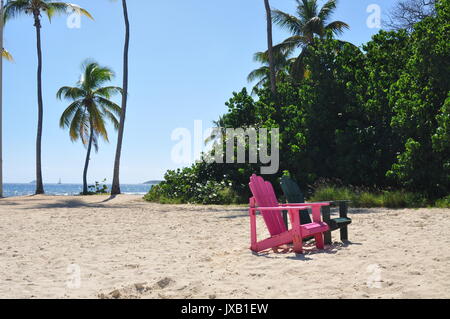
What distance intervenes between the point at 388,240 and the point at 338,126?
30.7ft

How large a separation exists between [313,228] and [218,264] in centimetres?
131

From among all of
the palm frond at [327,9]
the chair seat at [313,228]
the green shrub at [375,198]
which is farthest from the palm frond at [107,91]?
the chair seat at [313,228]

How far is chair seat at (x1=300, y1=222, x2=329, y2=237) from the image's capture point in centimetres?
607

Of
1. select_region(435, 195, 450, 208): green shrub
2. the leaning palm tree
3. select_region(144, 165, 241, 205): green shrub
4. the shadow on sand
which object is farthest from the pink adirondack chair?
the leaning palm tree

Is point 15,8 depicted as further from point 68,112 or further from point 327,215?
point 327,215

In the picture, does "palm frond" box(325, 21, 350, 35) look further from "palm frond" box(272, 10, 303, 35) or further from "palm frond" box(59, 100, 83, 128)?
"palm frond" box(59, 100, 83, 128)

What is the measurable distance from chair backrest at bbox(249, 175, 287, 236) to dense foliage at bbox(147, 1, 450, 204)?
277 inches

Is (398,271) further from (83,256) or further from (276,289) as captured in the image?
(83,256)

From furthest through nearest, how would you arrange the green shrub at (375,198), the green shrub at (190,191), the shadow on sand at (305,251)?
the green shrub at (190,191) < the green shrub at (375,198) < the shadow on sand at (305,251)

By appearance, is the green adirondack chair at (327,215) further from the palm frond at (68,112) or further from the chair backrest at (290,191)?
the palm frond at (68,112)

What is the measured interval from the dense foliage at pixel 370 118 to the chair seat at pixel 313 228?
7.02 m

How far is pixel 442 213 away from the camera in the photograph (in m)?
10.2

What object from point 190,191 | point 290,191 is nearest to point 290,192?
point 290,191

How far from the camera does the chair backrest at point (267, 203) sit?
657 centimetres
